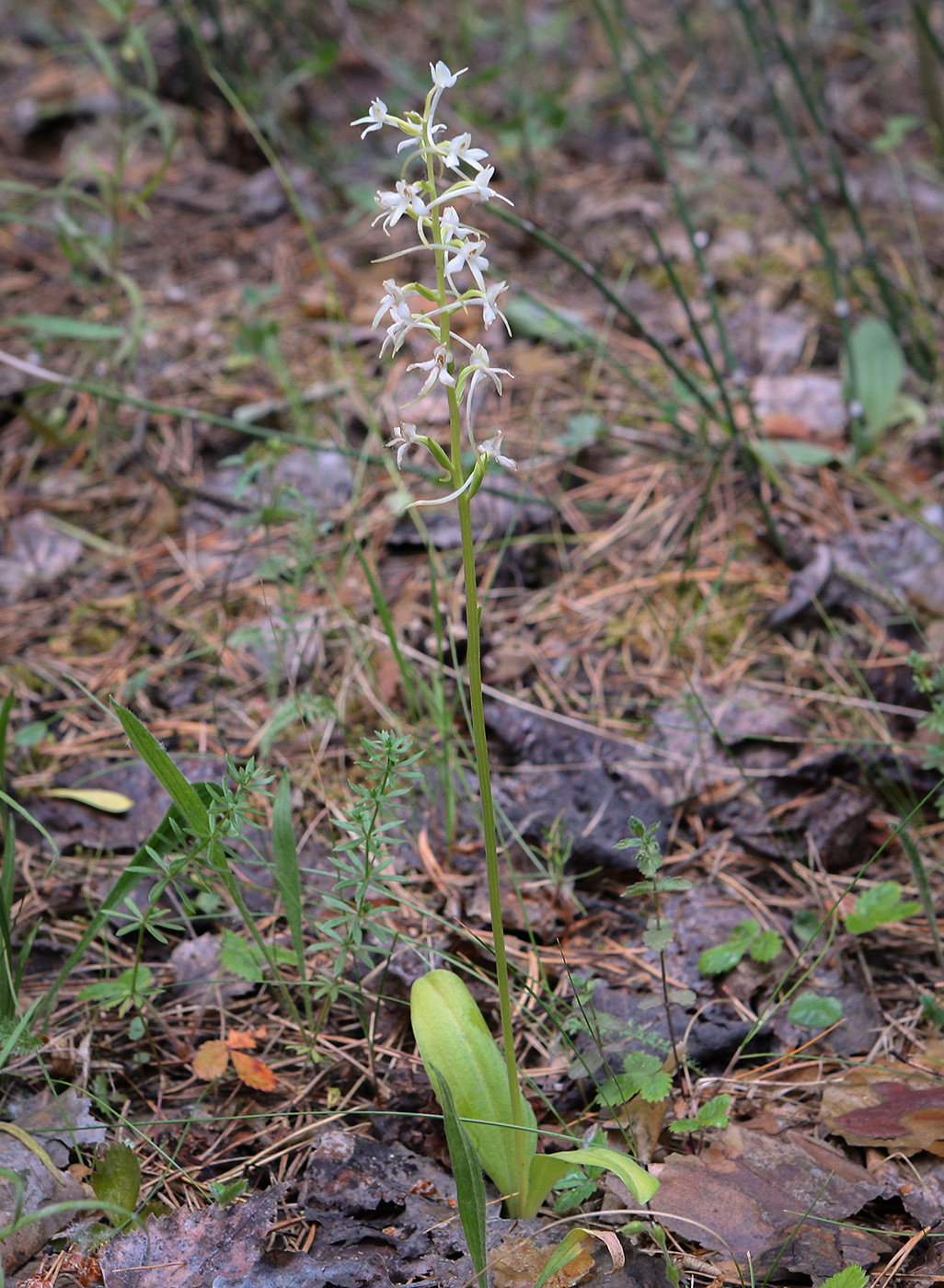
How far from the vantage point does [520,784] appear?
218cm

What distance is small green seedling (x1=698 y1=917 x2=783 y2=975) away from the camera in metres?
1.79

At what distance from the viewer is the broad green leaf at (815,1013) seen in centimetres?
173

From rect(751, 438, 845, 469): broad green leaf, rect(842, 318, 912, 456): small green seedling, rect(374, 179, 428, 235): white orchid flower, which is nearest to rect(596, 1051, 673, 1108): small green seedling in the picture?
rect(374, 179, 428, 235): white orchid flower

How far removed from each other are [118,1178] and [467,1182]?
60 centimetres

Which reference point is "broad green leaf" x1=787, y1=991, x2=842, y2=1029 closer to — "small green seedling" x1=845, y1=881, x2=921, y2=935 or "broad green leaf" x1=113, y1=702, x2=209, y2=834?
"small green seedling" x1=845, y1=881, x2=921, y2=935

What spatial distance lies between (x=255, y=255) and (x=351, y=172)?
2.16 feet

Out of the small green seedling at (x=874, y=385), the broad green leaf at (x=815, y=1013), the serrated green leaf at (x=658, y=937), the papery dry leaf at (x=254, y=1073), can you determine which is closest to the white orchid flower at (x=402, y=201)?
the serrated green leaf at (x=658, y=937)

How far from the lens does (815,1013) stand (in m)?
1.73

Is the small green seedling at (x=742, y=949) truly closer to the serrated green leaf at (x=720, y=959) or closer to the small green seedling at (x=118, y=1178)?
the serrated green leaf at (x=720, y=959)

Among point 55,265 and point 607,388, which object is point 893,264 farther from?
point 55,265

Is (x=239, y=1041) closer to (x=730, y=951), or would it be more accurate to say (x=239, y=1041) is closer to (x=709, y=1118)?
(x=709, y=1118)

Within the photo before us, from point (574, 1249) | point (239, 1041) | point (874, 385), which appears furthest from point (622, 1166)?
point (874, 385)

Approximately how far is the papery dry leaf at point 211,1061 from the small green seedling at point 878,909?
1.20 metres

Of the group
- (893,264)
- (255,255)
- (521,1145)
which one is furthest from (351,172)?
(521,1145)
